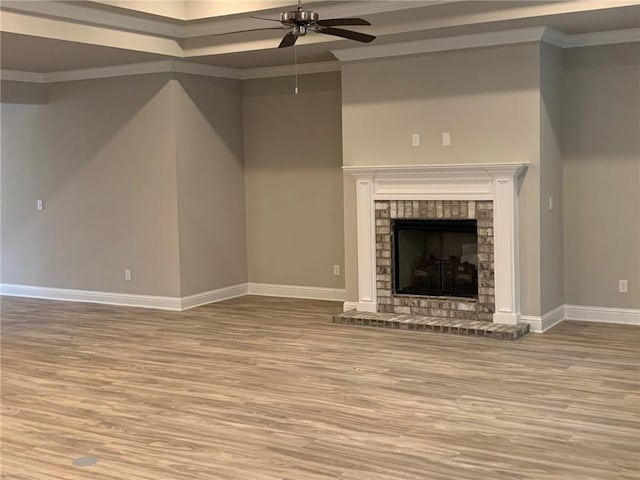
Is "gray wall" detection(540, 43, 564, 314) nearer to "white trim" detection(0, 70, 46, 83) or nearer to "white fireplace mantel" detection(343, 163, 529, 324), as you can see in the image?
"white fireplace mantel" detection(343, 163, 529, 324)

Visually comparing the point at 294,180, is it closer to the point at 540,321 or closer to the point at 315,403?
the point at 540,321

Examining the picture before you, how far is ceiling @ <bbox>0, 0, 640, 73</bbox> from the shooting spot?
5805mm

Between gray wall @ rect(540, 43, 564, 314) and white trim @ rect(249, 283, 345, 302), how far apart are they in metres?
2.39

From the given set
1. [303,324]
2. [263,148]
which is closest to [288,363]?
[303,324]

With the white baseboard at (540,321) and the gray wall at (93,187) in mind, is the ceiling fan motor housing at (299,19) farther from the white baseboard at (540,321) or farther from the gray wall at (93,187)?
the gray wall at (93,187)

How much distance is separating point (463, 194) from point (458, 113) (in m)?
0.72

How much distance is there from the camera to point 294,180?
8.49 meters

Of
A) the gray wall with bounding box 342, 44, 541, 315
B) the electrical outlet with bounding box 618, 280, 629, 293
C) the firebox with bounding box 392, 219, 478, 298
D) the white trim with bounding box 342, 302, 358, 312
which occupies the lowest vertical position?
the white trim with bounding box 342, 302, 358, 312

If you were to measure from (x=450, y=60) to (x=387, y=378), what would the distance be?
3004mm

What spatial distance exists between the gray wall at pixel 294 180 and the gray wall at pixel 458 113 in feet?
3.07

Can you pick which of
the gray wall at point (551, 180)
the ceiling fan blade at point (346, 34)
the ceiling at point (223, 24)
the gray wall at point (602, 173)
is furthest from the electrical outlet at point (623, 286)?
the ceiling fan blade at point (346, 34)

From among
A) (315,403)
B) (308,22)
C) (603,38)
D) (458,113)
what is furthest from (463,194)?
(315,403)

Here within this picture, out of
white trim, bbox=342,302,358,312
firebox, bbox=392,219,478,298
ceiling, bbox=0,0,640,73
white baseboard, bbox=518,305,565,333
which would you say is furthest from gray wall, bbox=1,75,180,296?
white baseboard, bbox=518,305,565,333

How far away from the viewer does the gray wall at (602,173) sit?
659 centimetres
